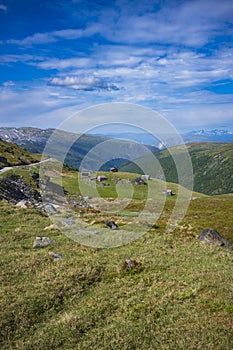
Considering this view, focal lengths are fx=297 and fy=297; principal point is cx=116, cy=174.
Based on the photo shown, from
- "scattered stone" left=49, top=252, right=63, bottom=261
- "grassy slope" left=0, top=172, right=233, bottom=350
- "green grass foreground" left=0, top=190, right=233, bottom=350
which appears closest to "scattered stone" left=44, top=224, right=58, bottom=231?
"green grass foreground" left=0, top=190, right=233, bottom=350

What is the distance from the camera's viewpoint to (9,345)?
12.9m

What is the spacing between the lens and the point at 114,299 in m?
16.9

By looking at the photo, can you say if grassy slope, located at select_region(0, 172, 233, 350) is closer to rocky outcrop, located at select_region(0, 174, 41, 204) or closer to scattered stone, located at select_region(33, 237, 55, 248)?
scattered stone, located at select_region(33, 237, 55, 248)

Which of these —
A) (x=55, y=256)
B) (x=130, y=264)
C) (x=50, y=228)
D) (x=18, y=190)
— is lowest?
(x=18, y=190)

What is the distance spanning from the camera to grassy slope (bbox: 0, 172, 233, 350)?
43.3 feet

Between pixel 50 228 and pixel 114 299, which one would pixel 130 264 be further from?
pixel 50 228

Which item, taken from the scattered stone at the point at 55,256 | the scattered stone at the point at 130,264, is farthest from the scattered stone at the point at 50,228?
the scattered stone at the point at 130,264

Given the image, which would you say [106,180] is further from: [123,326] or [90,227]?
[123,326]

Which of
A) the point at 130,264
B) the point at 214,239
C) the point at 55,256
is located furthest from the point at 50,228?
the point at 214,239

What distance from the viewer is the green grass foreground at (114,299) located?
13188mm

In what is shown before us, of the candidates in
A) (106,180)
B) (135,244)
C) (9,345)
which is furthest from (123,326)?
(106,180)

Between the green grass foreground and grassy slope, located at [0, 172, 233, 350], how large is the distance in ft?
0.15

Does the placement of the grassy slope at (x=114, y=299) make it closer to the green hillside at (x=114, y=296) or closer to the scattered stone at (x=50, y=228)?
the green hillside at (x=114, y=296)

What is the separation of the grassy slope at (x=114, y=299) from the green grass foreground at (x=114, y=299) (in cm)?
4
